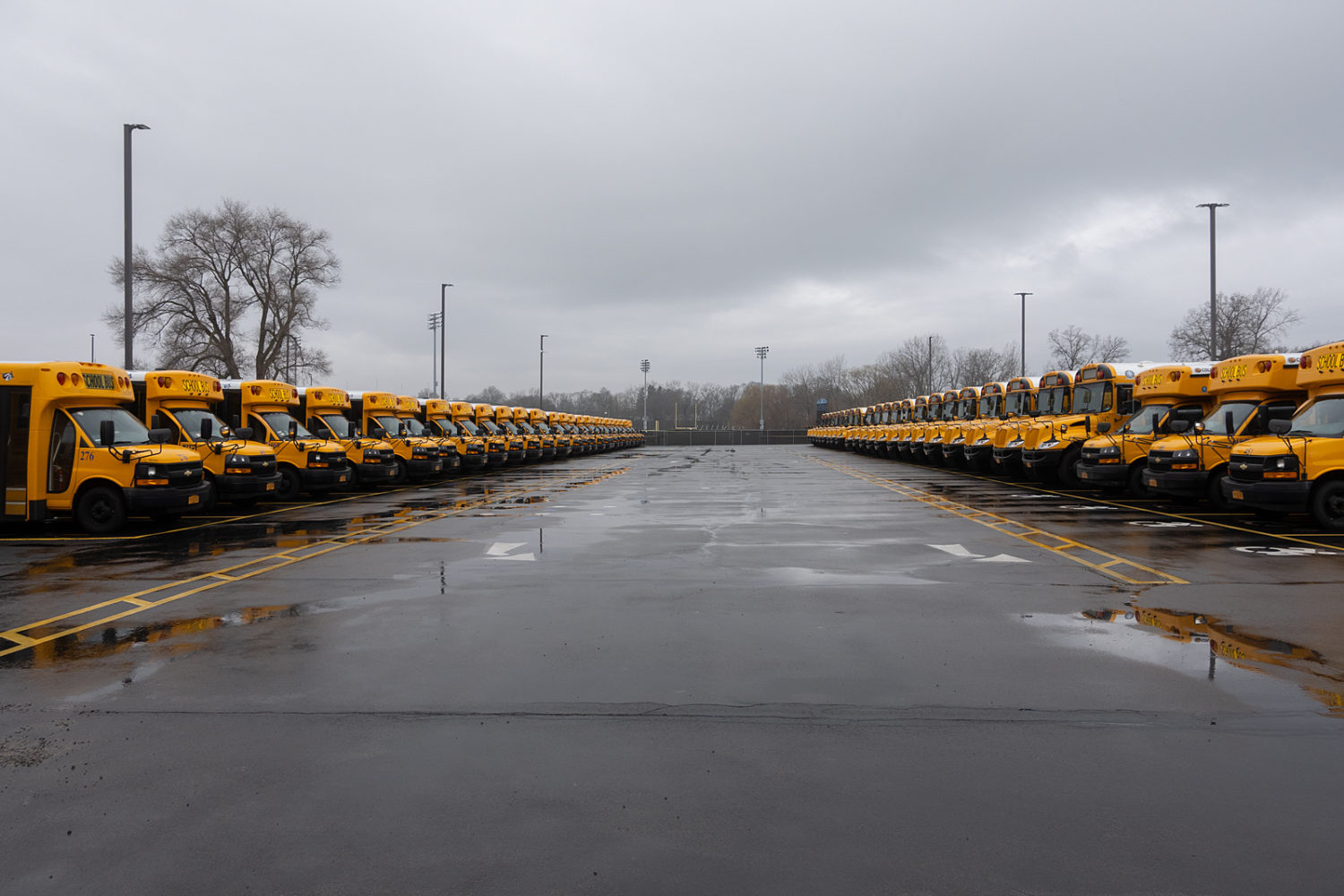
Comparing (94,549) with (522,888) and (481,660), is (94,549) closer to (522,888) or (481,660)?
(481,660)

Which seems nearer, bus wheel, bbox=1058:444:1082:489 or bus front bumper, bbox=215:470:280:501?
bus front bumper, bbox=215:470:280:501

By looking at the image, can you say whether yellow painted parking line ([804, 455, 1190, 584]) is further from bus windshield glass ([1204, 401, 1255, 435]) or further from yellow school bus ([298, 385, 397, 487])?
yellow school bus ([298, 385, 397, 487])

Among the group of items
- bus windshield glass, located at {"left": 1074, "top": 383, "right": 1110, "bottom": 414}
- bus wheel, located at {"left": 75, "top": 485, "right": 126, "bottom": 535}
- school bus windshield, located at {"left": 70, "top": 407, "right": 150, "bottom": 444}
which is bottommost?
bus wheel, located at {"left": 75, "top": 485, "right": 126, "bottom": 535}

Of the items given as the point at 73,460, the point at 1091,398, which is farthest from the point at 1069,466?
the point at 73,460

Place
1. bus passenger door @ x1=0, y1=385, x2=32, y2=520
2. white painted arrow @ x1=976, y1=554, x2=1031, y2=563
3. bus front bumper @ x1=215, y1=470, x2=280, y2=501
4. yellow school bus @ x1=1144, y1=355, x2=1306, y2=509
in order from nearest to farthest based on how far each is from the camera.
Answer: white painted arrow @ x1=976, y1=554, x2=1031, y2=563, bus passenger door @ x1=0, y1=385, x2=32, y2=520, yellow school bus @ x1=1144, y1=355, x2=1306, y2=509, bus front bumper @ x1=215, y1=470, x2=280, y2=501

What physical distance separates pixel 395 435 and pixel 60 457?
13.2 metres

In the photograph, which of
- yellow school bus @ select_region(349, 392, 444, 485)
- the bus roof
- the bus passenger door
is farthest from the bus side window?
yellow school bus @ select_region(349, 392, 444, 485)

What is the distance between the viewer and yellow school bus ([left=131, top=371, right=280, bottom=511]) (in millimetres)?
17812

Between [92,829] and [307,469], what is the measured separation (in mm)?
18471

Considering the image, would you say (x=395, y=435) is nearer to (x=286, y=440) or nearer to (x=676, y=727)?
(x=286, y=440)

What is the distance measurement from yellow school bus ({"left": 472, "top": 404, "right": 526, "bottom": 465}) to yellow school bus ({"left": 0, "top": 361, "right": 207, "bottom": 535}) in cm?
2109

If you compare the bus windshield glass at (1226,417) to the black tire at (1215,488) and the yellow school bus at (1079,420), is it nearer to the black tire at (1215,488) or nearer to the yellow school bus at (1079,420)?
the black tire at (1215,488)

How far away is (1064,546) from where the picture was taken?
1230cm

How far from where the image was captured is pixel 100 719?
5262 millimetres
